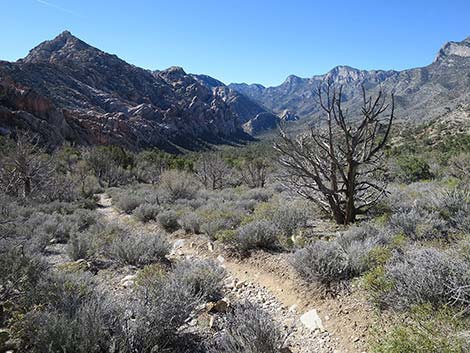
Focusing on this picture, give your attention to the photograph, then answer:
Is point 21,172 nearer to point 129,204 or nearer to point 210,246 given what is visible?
point 129,204

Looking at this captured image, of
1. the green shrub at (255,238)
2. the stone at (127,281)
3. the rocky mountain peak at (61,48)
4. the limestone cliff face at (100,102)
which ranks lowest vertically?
the stone at (127,281)

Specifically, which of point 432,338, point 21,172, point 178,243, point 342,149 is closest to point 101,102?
point 21,172

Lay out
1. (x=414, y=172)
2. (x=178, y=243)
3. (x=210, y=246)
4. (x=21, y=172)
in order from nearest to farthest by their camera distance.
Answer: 1. (x=210, y=246)
2. (x=178, y=243)
3. (x=21, y=172)
4. (x=414, y=172)

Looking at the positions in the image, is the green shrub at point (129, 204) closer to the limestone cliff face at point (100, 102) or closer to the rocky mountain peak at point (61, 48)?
the limestone cliff face at point (100, 102)

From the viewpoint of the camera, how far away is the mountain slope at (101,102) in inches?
2300

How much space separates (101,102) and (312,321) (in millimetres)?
104738

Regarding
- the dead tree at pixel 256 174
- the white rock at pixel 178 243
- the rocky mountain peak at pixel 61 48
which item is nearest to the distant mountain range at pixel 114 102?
the rocky mountain peak at pixel 61 48

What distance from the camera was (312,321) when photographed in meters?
4.38

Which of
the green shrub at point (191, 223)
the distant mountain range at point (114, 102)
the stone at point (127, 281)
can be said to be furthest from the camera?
the distant mountain range at point (114, 102)

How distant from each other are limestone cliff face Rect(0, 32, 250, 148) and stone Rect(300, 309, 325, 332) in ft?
176

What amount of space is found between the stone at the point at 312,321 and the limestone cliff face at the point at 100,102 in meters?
53.6

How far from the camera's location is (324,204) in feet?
29.8

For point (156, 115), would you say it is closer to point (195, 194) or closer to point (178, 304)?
point (195, 194)

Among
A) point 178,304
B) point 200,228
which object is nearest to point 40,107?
point 200,228
